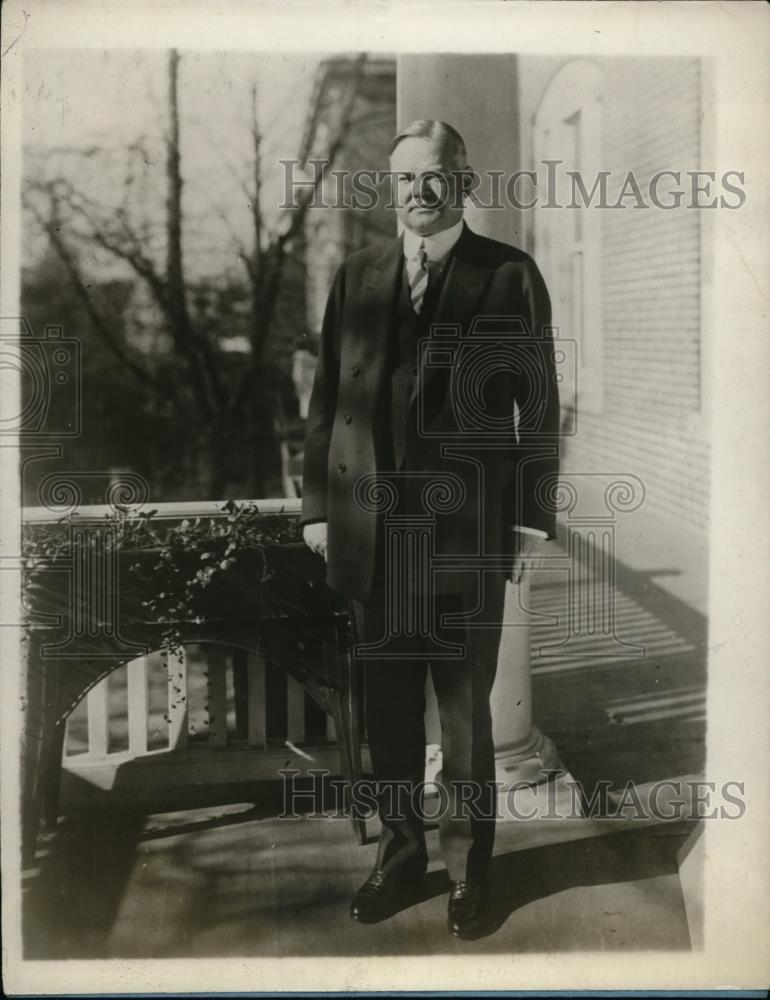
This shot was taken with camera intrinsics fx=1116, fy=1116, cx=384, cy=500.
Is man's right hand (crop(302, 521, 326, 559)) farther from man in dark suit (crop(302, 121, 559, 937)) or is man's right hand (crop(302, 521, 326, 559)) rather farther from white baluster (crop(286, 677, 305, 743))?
white baluster (crop(286, 677, 305, 743))

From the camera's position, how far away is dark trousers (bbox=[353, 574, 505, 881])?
3232 mm

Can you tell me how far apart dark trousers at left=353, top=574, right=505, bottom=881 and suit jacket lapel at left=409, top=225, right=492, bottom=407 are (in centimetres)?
60

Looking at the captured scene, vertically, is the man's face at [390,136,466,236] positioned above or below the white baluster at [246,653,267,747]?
above

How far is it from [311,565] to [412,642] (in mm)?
369

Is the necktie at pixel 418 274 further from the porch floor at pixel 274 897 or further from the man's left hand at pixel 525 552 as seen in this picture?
the porch floor at pixel 274 897

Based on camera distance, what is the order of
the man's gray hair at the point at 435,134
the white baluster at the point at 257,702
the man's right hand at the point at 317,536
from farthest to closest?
the white baluster at the point at 257,702 < the man's right hand at the point at 317,536 < the man's gray hair at the point at 435,134

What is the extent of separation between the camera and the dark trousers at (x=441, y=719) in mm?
3232

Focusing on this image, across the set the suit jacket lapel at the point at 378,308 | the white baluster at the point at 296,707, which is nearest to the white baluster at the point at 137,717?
the white baluster at the point at 296,707

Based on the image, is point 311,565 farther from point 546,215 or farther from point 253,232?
point 546,215

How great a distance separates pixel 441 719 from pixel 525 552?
548 mm

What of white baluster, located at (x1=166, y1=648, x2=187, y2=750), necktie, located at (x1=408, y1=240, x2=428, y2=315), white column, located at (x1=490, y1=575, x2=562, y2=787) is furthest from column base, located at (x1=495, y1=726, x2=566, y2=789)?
necktie, located at (x1=408, y1=240, x2=428, y2=315)

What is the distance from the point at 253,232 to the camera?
3.17m

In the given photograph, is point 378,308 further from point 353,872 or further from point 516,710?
point 353,872

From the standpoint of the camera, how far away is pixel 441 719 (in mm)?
3264
